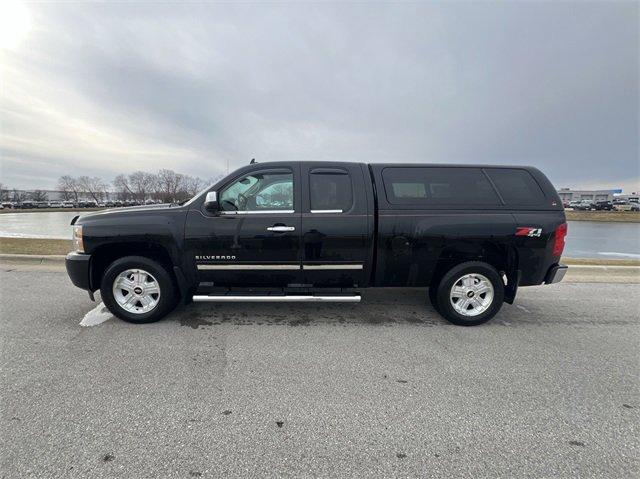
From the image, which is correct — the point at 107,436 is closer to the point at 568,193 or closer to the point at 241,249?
the point at 241,249

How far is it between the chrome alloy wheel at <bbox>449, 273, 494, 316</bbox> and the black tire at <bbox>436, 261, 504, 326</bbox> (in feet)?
0.13

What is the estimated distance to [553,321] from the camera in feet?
14.0

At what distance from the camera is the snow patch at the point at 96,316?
3908mm

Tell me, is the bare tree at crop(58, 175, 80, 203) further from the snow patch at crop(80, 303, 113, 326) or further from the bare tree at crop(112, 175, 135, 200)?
the snow patch at crop(80, 303, 113, 326)

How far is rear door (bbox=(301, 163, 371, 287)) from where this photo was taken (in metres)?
3.81

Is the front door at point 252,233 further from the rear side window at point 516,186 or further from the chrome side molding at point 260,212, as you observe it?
the rear side window at point 516,186

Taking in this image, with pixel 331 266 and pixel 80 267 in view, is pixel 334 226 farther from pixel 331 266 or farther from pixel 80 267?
pixel 80 267

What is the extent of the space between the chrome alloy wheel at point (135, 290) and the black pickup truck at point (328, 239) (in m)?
0.01

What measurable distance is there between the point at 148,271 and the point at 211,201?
1169 mm

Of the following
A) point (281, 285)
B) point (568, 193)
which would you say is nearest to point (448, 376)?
point (281, 285)

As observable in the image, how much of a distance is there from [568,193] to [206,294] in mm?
133348

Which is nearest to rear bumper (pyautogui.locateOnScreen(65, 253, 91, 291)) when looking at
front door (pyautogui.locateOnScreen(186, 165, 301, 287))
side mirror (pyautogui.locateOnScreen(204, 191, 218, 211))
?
front door (pyautogui.locateOnScreen(186, 165, 301, 287))

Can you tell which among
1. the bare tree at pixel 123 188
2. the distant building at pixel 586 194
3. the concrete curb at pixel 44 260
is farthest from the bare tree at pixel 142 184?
the distant building at pixel 586 194

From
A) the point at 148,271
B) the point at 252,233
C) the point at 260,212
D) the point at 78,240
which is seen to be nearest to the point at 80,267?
the point at 78,240
